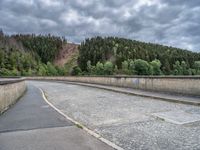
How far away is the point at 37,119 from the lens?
10.9m

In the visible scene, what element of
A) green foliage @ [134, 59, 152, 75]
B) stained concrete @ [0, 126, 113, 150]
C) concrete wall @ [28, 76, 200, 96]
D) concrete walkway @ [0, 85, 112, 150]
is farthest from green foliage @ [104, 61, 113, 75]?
stained concrete @ [0, 126, 113, 150]

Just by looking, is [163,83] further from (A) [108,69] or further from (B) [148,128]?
(A) [108,69]

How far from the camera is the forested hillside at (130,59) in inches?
4665

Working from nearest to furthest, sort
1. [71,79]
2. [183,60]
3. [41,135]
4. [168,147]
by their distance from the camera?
[168,147] → [41,135] → [71,79] → [183,60]

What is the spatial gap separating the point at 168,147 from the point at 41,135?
11.4 feet

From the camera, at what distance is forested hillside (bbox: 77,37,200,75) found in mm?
118500

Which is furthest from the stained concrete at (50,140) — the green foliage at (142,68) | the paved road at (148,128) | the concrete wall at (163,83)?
the green foliage at (142,68)

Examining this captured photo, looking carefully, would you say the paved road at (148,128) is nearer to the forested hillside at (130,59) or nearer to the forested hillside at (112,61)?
the forested hillside at (112,61)

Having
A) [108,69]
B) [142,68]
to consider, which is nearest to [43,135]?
[142,68]

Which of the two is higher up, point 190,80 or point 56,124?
point 190,80

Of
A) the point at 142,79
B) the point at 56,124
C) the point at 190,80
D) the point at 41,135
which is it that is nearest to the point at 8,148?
the point at 41,135

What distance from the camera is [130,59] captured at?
13900 centimetres

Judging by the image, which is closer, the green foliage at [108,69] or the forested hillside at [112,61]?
the forested hillside at [112,61]

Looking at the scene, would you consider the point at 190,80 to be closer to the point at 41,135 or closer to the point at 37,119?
the point at 37,119
